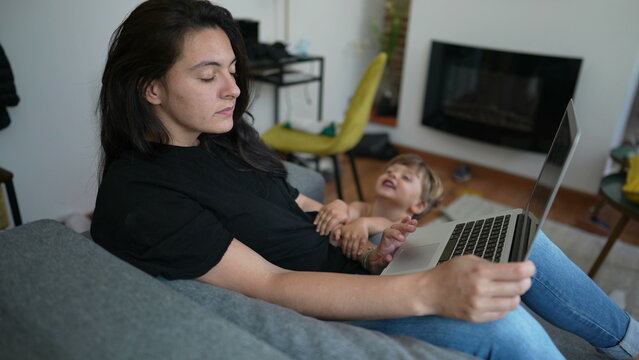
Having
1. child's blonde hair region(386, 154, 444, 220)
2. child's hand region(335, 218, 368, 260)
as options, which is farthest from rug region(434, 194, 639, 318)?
child's hand region(335, 218, 368, 260)

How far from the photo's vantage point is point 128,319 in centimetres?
71

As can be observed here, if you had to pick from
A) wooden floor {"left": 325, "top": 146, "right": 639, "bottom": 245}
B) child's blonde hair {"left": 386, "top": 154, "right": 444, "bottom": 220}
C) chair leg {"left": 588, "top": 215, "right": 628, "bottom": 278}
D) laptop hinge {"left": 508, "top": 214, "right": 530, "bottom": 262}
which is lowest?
wooden floor {"left": 325, "top": 146, "right": 639, "bottom": 245}

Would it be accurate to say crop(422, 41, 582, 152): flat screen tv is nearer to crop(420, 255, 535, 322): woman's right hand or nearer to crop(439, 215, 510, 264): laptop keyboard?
crop(439, 215, 510, 264): laptop keyboard

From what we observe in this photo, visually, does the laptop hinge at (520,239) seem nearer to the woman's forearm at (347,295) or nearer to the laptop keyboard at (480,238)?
the laptop keyboard at (480,238)

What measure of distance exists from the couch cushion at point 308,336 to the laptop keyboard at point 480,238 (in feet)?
0.81

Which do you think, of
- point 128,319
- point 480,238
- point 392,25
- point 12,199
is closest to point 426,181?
point 480,238

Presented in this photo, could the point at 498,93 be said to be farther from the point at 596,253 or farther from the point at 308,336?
the point at 308,336

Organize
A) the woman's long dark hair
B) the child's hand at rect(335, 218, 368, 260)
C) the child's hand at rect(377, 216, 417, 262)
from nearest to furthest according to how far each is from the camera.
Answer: the woman's long dark hair → the child's hand at rect(377, 216, 417, 262) → the child's hand at rect(335, 218, 368, 260)

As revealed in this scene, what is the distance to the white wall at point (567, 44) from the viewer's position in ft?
8.50

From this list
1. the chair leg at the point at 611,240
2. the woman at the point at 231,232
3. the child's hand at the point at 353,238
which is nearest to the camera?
the woman at the point at 231,232

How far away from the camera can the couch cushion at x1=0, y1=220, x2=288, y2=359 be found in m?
0.67

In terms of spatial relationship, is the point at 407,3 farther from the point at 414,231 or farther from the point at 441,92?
the point at 414,231

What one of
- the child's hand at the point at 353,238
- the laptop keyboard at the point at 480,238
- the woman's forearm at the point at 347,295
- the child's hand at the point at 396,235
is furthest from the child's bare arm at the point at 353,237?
the woman's forearm at the point at 347,295

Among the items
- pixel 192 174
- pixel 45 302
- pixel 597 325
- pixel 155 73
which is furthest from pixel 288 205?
pixel 597 325
